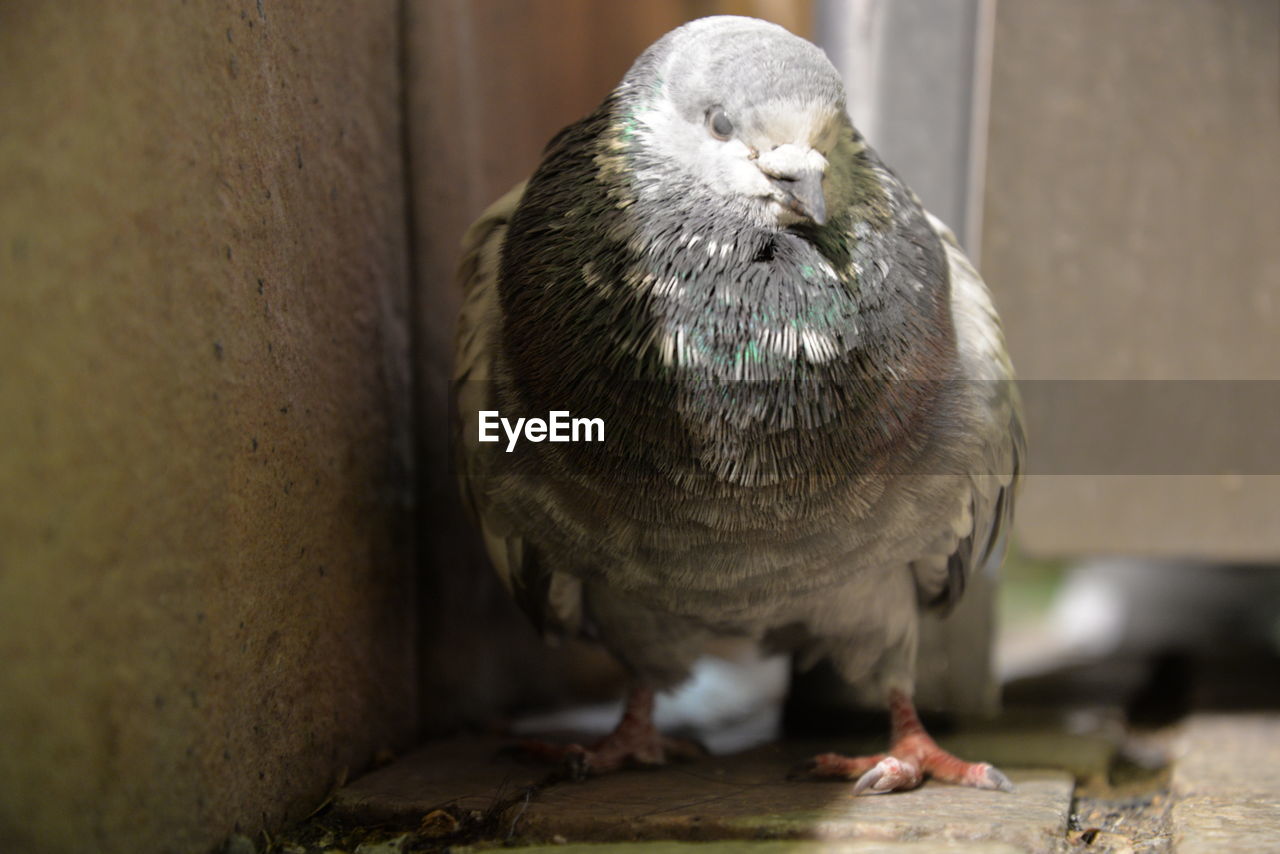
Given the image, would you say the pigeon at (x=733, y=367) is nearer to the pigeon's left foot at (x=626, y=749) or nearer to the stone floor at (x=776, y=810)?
the pigeon's left foot at (x=626, y=749)

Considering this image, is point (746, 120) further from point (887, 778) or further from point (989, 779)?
point (989, 779)

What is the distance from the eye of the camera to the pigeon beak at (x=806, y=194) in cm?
218

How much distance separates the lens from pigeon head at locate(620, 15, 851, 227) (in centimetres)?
222

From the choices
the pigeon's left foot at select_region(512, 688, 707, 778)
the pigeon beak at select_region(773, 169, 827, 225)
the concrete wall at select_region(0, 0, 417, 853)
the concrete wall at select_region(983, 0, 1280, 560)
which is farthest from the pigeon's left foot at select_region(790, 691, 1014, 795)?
the pigeon beak at select_region(773, 169, 827, 225)

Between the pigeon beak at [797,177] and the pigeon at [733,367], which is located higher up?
the pigeon beak at [797,177]

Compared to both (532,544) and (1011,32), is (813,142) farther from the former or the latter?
(1011,32)

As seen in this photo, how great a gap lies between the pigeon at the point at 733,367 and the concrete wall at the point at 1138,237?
2.52 feet

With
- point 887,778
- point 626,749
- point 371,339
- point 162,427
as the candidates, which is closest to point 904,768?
point 887,778

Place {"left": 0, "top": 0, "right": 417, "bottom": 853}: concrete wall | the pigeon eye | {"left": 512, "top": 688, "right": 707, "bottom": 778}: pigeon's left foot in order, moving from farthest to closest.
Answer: {"left": 512, "top": 688, "right": 707, "bottom": 778}: pigeon's left foot, the pigeon eye, {"left": 0, "top": 0, "right": 417, "bottom": 853}: concrete wall

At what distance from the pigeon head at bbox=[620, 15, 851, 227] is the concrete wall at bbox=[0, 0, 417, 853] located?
869mm

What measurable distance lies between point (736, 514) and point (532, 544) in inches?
23.7

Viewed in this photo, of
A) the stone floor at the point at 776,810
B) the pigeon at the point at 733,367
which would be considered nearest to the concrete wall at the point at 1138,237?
the pigeon at the point at 733,367

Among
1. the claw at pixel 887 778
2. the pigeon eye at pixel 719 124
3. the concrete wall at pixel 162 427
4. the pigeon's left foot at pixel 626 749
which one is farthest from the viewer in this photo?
the pigeon's left foot at pixel 626 749

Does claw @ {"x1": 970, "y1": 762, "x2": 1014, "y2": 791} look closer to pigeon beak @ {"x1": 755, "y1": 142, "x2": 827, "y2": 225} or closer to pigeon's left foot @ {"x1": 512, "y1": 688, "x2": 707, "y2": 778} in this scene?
pigeon's left foot @ {"x1": 512, "y1": 688, "x2": 707, "y2": 778}
